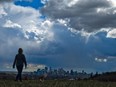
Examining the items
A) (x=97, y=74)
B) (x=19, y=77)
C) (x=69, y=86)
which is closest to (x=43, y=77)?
(x=19, y=77)

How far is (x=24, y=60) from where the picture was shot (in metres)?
31.9

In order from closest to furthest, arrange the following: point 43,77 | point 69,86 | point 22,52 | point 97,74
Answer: point 69,86
point 22,52
point 43,77
point 97,74

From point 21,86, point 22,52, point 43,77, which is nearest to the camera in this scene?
point 21,86

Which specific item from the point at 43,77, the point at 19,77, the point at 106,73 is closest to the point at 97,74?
the point at 106,73

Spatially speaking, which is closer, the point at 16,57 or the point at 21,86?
the point at 21,86

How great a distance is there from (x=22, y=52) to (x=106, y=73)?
2077 inches

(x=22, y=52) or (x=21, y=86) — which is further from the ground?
(x=22, y=52)

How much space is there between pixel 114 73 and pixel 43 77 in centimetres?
4452

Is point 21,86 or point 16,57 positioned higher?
point 16,57

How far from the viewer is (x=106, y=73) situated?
271ft

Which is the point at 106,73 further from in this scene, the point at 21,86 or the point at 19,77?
the point at 21,86

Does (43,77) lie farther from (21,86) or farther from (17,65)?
(21,86)

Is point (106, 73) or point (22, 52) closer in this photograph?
point (22, 52)

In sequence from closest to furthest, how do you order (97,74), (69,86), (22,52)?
(69,86), (22,52), (97,74)
